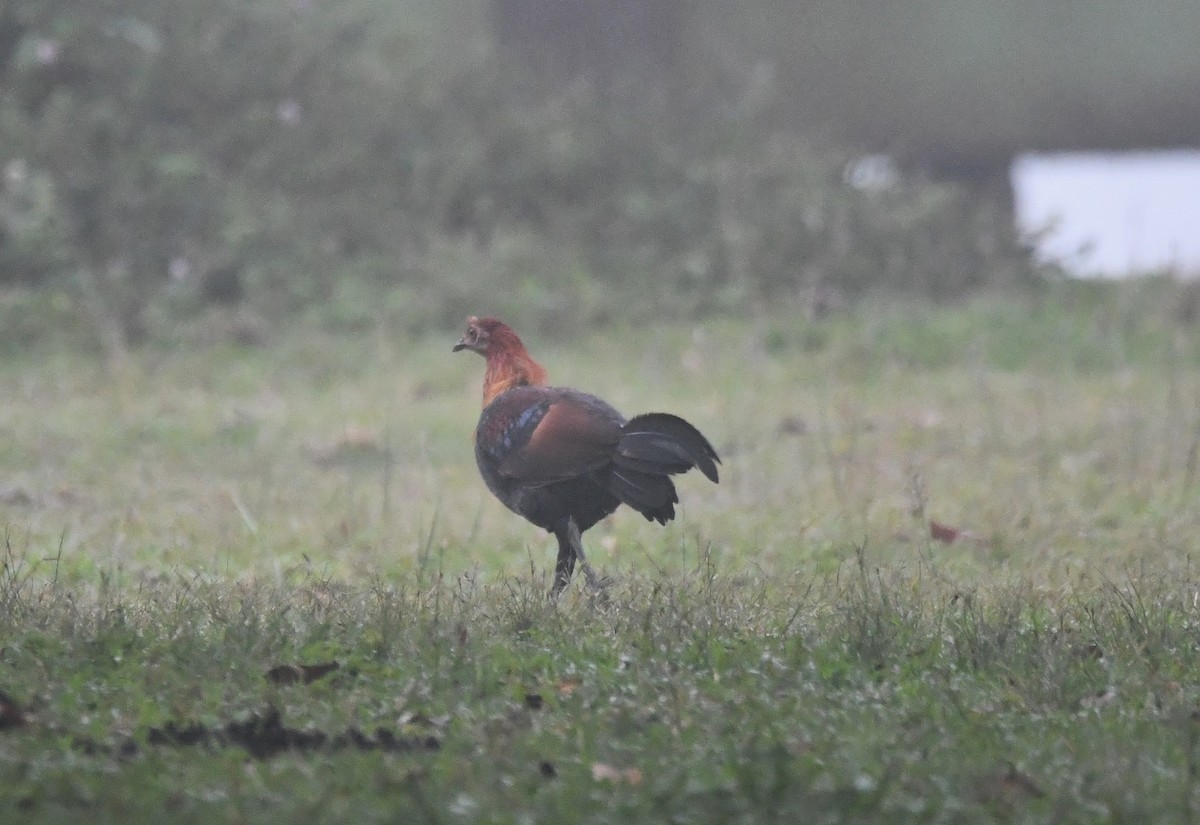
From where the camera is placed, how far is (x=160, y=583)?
5.98 meters

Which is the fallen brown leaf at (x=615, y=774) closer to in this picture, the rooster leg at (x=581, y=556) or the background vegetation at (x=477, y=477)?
the background vegetation at (x=477, y=477)

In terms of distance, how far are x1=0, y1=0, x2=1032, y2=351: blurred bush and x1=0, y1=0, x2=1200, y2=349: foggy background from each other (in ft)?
0.08

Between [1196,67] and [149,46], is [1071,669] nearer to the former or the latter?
[149,46]

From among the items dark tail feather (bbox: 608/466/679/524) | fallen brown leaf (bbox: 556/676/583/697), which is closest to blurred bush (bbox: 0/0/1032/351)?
dark tail feather (bbox: 608/466/679/524)

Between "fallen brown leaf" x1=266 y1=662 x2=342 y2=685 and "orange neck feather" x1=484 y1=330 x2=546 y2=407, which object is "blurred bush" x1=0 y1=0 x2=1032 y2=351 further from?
"fallen brown leaf" x1=266 y1=662 x2=342 y2=685

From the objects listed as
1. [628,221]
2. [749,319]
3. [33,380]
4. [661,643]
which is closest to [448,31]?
[628,221]

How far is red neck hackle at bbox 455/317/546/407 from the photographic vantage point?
6031 millimetres

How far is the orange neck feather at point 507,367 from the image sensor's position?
6.03m

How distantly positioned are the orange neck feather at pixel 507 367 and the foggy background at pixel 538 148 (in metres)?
5.41

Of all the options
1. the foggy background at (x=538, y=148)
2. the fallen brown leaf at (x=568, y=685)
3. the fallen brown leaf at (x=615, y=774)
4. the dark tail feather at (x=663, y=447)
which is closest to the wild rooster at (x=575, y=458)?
the dark tail feather at (x=663, y=447)

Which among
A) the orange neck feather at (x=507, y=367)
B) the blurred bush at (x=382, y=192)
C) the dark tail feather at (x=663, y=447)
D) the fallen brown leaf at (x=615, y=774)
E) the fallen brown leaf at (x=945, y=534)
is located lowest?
the fallen brown leaf at (x=615, y=774)

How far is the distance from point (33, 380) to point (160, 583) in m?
5.42

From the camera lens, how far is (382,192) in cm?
1396

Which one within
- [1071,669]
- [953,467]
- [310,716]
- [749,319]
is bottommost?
[310,716]
